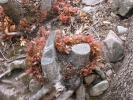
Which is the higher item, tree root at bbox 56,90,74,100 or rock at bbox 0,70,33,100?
tree root at bbox 56,90,74,100

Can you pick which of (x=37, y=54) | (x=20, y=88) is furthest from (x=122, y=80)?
(x=20, y=88)

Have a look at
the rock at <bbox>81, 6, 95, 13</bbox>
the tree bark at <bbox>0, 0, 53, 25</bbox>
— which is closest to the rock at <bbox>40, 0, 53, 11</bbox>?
the tree bark at <bbox>0, 0, 53, 25</bbox>

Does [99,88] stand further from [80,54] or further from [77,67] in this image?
[80,54]

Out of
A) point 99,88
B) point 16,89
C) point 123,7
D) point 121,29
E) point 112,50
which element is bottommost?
point 16,89

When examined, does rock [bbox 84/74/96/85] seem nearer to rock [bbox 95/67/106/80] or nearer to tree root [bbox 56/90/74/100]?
rock [bbox 95/67/106/80]

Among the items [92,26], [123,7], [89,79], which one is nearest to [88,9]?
[92,26]

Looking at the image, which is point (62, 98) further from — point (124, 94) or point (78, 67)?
point (124, 94)
